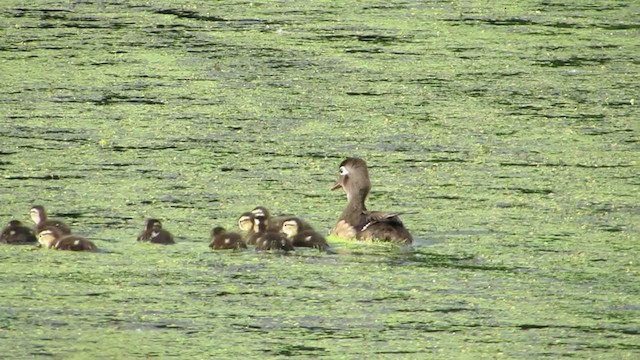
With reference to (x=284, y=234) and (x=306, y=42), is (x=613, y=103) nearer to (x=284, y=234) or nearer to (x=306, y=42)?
(x=306, y=42)

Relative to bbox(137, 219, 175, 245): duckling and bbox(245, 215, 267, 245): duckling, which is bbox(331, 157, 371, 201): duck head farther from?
bbox(137, 219, 175, 245): duckling

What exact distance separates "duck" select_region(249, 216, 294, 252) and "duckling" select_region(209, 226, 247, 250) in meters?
0.10

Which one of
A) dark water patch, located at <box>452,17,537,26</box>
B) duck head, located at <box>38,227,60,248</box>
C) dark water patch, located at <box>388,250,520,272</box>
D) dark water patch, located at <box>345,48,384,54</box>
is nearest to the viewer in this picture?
dark water patch, located at <box>388,250,520,272</box>

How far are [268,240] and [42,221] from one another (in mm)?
920

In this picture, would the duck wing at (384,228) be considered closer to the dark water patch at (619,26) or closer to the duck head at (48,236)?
the duck head at (48,236)

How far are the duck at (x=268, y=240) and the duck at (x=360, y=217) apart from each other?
1.27 ft

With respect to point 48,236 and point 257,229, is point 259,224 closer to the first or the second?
point 257,229

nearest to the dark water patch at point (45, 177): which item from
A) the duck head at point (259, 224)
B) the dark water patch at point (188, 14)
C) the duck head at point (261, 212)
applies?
the duck head at point (261, 212)

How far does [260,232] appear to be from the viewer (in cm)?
666

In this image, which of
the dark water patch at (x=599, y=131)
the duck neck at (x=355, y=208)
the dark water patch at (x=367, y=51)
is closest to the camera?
the duck neck at (x=355, y=208)

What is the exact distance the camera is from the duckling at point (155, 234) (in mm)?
6488

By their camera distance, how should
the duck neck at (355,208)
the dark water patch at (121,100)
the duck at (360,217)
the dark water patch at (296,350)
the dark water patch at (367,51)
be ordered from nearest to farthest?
the dark water patch at (296,350) → the duck at (360,217) → the duck neck at (355,208) → the dark water patch at (121,100) → the dark water patch at (367,51)

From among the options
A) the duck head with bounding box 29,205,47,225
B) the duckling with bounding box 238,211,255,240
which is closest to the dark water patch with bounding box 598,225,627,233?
the duckling with bounding box 238,211,255,240

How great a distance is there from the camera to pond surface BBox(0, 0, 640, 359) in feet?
18.1
